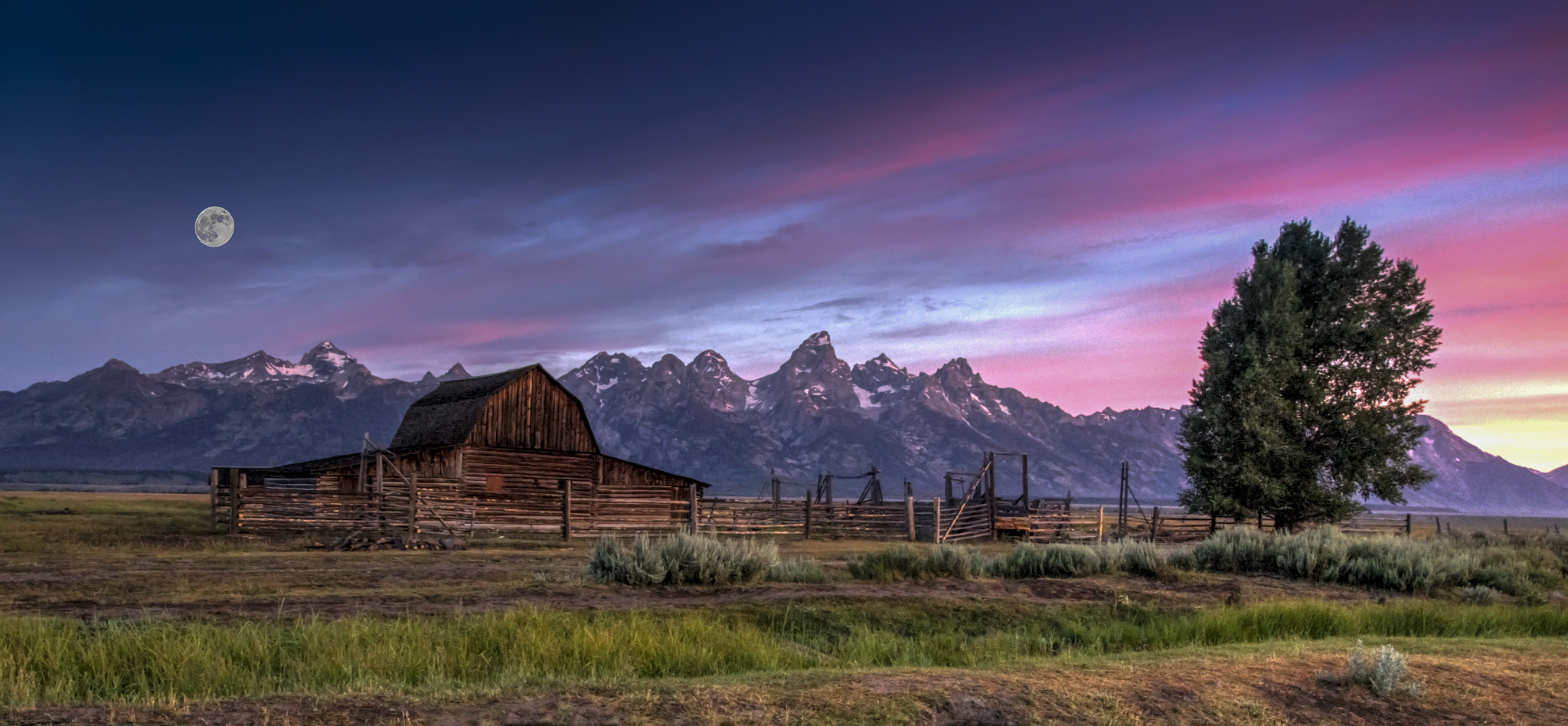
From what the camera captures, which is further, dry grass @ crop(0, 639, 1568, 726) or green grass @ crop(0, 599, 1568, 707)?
green grass @ crop(0, 599, 1568, 707)

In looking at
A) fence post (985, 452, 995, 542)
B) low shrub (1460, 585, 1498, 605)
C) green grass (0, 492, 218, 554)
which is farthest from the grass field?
fence post (985, 452, 995, 542)

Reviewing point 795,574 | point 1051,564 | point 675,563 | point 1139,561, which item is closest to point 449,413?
point 795,574

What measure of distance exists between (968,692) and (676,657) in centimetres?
348

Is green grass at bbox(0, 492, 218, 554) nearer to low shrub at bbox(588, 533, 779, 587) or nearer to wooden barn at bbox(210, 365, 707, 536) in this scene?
wooden barn at bbox(210, 365, 707, 536)

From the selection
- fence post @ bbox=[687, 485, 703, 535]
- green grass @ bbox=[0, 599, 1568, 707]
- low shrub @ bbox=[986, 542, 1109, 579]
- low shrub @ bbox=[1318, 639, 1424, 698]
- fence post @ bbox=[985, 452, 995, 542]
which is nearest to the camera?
low shrub @ bbox=[1318, 639, 1424, 698]

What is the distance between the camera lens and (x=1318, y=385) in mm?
31328

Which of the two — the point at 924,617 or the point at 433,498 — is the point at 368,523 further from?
the point at 924,617

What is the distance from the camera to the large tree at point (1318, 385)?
3067 centimetres

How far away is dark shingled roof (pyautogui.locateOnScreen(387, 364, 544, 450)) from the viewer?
41719 mm

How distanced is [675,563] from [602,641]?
248 inches

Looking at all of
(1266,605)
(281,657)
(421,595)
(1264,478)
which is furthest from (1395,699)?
(1264,478)

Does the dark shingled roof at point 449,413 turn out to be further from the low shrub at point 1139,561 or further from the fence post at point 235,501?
the low shrub at point 1139,561

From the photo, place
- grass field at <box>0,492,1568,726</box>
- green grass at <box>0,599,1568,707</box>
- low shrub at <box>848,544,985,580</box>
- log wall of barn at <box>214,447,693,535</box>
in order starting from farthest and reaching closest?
log wall of barn at <box>214,447,693,535</box> → low shrub at <box>848,544,985,580</box> → green grass at <box>0,599,1568,707</box> → grass field at <box>0,492,1568,726</box>

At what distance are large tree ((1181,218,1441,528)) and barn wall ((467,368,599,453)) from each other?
81.8ft
